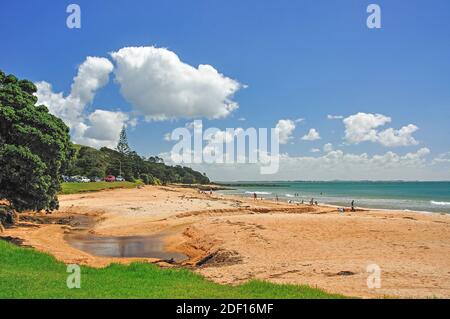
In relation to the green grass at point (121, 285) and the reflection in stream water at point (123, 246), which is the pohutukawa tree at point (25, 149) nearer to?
the reflection in stream water at point (123, 246)

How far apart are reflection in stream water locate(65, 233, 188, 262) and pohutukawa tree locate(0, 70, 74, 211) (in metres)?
4.20

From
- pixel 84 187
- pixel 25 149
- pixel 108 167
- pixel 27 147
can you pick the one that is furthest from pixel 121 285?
pixel 108 167

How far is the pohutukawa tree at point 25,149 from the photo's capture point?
27.9m

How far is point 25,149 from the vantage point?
1103 inches

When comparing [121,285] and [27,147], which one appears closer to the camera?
[121,285]

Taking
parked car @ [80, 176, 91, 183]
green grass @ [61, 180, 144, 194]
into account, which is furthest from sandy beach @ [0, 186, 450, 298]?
parked car @ [80, 176, 91, 183]

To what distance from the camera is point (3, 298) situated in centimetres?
1077

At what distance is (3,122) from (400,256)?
2625 centimetres

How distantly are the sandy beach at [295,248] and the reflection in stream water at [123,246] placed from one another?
849 mm

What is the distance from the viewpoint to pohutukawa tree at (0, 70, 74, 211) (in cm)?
2789

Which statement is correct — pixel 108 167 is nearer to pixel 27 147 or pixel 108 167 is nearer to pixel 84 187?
pixel 84 187

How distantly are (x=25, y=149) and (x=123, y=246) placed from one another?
30.1 ft
